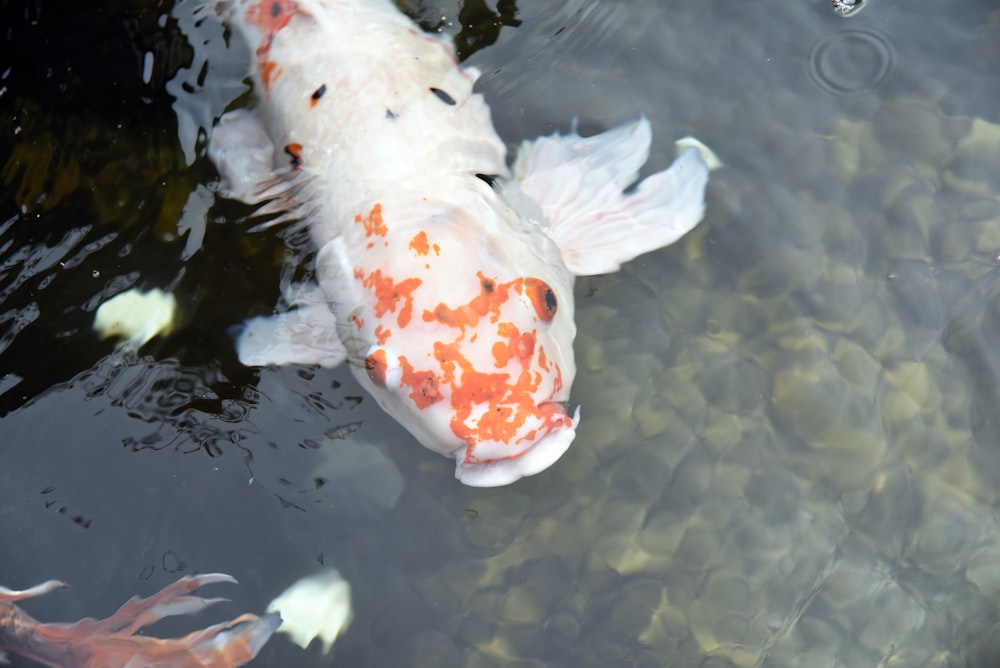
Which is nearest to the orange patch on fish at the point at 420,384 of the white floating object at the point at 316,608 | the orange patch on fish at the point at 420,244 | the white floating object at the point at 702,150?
the orange patch on fish at the point at 420,244

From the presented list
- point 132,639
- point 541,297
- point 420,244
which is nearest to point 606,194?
point 541,297

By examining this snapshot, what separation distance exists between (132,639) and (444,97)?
2781 mm

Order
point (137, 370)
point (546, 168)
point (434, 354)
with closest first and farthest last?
point (434, 354) → point (137, 370) → point (546, 168)

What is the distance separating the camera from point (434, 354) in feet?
12.1

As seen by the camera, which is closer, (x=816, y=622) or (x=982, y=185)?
(x=816, y=622)

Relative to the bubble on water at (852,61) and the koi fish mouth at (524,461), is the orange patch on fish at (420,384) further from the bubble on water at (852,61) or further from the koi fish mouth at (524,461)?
the bubble on water at (852,61)

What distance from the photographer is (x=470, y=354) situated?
3.67 meters

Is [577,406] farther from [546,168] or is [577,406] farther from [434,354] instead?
[546,168]

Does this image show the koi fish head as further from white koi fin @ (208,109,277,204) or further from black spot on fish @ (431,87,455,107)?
white koi fin @ (208,109,277,204)

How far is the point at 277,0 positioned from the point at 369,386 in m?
1.99

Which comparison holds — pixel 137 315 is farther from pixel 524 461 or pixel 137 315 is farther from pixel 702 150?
pixel 702 150

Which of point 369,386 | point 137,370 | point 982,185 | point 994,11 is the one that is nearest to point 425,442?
point 369,386

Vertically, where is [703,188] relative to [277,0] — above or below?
below

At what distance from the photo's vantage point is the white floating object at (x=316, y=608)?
3.88m
